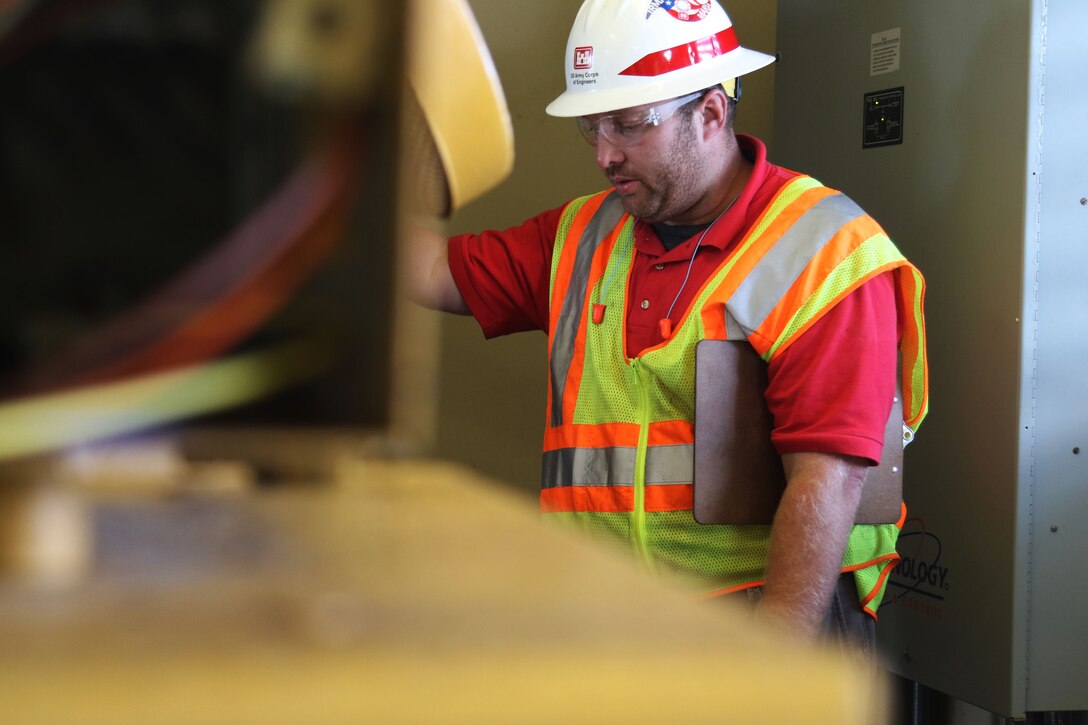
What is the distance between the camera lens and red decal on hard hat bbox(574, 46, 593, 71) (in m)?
2.00

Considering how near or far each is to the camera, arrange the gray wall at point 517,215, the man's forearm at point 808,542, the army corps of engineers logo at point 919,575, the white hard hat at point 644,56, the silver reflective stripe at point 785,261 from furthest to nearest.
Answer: the gray wall at point 517,215 → the army corps of engineers logo at point 919,575 → the white hard hat at point 644,56 → the silver reflective stripe at point 785,261 → the man's forearm at point 808,542

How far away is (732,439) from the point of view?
70.6 inches

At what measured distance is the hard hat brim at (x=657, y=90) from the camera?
1965 millimetres

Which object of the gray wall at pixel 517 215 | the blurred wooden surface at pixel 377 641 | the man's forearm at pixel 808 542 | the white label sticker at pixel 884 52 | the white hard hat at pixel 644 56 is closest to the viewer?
the blurred wooden surface at pixel 377 641

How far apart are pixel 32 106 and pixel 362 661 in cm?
21

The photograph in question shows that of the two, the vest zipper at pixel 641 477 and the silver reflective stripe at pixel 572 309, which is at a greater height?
the silver reflective stripe at pixel 572 309

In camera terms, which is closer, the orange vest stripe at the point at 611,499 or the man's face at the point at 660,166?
the orange vest stripe at the point at 611,499

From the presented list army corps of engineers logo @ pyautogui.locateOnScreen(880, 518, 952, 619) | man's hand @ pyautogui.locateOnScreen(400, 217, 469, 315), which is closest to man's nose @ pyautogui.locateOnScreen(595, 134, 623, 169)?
man's hand @ pyautogui.locateOnScreen(400, 217, 469, 315)

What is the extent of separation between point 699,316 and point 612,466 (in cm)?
27

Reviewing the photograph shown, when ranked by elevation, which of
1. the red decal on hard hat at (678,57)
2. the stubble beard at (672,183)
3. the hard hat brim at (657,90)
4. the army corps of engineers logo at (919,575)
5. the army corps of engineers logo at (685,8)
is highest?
the army corps of engineers logo at (685,8)

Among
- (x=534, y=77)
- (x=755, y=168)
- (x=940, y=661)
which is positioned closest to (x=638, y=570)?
(x=755, y=168)

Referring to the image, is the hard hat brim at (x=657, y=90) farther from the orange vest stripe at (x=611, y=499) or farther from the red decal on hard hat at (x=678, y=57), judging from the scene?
the orange vest stripe at (x=611, y=499)

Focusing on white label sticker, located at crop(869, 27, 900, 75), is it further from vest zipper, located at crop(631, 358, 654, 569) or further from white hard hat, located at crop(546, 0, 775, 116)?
vest zipper, located at crop(631, 358, 654, 569)

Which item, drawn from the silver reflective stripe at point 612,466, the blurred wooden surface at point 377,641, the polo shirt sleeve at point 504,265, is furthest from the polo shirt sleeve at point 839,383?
the blurred wooden surface at point 377,641
